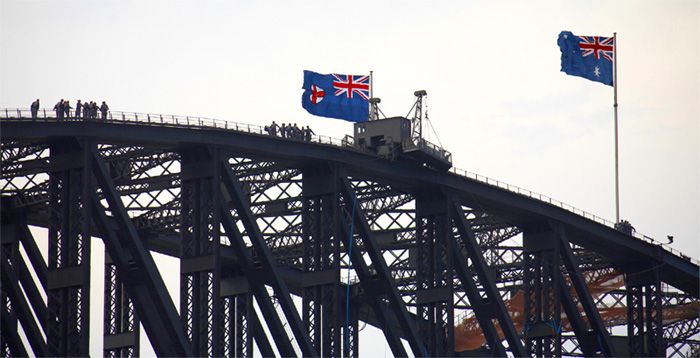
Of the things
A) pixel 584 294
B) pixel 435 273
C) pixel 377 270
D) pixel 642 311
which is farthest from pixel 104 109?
pixel 642 311

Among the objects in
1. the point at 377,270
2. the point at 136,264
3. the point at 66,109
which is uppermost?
the point at 66,109

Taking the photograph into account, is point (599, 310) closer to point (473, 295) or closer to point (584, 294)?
point (584, 294)

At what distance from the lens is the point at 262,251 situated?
117250mm

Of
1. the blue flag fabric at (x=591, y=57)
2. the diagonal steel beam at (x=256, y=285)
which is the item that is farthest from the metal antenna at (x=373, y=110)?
the blue flag fabric at (x=591, y=57)

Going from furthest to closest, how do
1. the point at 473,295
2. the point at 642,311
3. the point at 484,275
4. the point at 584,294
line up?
1. the point at 642,311
2. the point at 584,294
3. the point at 473,295
4. the point at 484,275

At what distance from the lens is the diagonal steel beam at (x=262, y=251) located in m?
116

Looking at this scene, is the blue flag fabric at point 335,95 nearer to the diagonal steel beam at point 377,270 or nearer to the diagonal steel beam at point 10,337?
the diagonal steel beam at point 377,270

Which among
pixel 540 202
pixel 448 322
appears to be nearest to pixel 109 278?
pixel 448 322

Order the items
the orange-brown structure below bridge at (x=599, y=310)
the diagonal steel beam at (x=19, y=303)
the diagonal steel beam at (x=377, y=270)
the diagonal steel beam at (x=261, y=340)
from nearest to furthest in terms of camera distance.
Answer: the diagonal steel beam at (x=19, y=303)
the diagonal steel beam at (x=377, y=270)
the diagonal steel beam at (x=261, y=340)
the orange-brown structure below bridge at (x=599, y=310)

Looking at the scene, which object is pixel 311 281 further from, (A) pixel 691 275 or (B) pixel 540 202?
(A) pixel 691 275

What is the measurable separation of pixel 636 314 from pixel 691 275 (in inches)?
246

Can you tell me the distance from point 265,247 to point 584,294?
33.1 meters

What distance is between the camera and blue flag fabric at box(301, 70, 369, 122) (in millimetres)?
127312

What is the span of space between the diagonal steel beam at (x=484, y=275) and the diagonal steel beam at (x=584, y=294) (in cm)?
843
